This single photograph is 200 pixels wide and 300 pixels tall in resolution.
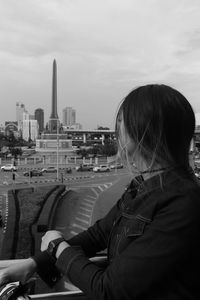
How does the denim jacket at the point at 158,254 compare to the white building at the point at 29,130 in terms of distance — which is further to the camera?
the white building at the point at 29,130

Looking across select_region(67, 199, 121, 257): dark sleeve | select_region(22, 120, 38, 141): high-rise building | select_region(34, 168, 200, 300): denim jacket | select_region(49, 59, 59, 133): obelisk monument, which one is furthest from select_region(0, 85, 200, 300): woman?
select_region(22, 120, 38, 141): high-rise building

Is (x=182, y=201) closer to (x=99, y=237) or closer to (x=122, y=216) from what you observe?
(x=122, y=216)

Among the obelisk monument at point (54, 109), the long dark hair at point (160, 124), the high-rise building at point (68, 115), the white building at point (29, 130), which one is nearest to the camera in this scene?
the long dark hair at point (160, 124)

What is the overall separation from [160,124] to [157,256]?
364mm

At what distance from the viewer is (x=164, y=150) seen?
119 cm

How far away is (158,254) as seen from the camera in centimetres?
103

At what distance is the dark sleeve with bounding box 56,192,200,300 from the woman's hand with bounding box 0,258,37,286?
321 mm

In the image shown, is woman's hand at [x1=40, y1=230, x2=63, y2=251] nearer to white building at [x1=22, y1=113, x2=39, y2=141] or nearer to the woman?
the woman

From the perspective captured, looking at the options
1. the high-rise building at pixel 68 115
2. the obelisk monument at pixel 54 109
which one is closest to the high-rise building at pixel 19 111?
the high-rise building at pixel 68 115

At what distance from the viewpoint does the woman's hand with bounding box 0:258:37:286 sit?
124cm

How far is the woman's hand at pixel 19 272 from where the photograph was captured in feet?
4.07

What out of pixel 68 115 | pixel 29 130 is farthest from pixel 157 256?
pixel 68 115

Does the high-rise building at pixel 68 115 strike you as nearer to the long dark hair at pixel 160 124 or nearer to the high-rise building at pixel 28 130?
the high-rise building at pixel 28 130

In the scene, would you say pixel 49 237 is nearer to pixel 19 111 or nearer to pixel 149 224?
pixel 149 224
